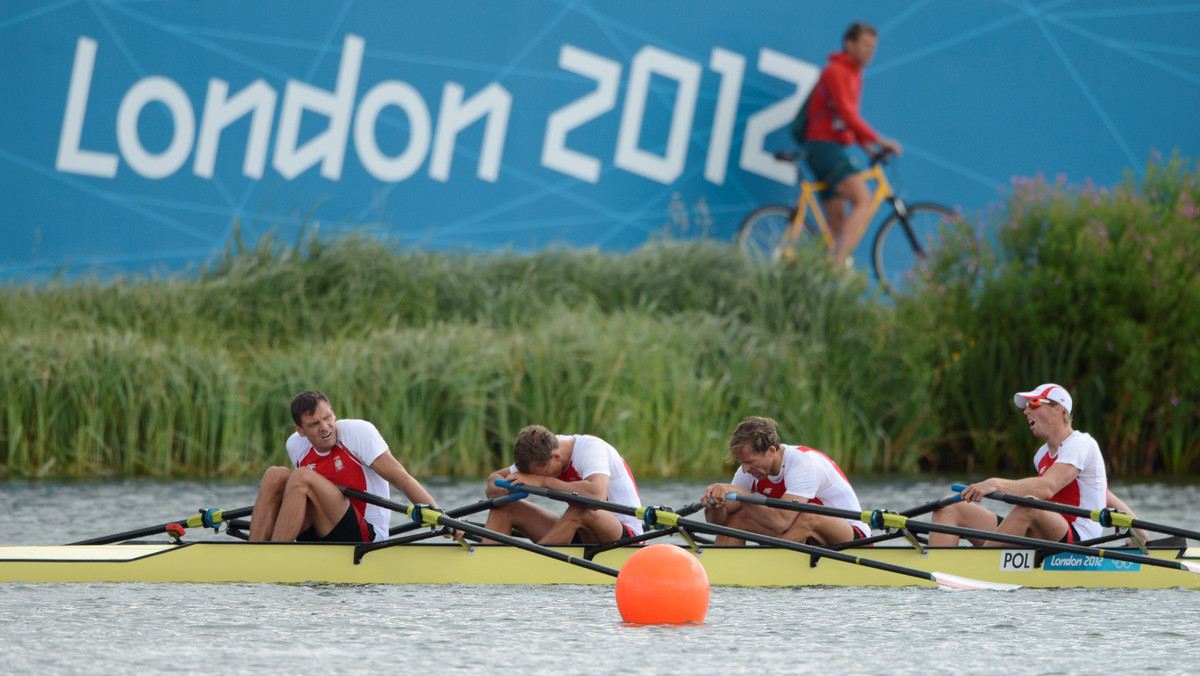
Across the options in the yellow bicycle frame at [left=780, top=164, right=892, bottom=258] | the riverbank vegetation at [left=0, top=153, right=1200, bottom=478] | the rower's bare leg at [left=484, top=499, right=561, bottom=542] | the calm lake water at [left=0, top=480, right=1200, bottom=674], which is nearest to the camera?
the calm lake water at [left=0, top=480, right=1200, bottom=674]

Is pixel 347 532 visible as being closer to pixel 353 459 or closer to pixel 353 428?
pixel 353 459

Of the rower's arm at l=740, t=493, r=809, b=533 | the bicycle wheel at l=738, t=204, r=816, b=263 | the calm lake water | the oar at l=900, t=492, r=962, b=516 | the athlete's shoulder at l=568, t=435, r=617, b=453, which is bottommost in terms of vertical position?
the calm lake water

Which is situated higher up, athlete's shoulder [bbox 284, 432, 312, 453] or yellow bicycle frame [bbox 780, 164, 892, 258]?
yellow bicycle frame [bbox 780, 164, 892, 258]

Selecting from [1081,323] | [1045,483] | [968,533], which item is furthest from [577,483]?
[1081,323]

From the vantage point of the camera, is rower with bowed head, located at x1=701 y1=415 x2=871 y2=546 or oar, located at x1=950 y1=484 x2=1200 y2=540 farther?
rower with bowed head, located at x1=701 y1=415 x2=871 y2=546

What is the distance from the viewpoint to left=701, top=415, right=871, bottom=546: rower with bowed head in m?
8.91

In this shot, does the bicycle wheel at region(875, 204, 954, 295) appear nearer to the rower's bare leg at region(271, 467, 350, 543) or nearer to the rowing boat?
the rowing boat

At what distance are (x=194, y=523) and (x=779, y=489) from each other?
351 cm

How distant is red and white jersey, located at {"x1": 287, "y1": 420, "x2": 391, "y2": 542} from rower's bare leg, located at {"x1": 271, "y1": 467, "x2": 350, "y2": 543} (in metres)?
0.13

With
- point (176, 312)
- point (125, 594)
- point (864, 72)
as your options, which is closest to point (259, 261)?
point (176, 312)

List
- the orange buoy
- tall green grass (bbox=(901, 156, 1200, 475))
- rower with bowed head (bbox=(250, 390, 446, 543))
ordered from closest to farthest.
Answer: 1. the orange buoy
2. rower with bowed head (bbox=(250, 390, 446, 543))
3. tall green grass (bbox=(901, 156, 1200, 475))

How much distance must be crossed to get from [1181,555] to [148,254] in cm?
1413

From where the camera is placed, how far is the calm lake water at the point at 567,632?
6559 mm

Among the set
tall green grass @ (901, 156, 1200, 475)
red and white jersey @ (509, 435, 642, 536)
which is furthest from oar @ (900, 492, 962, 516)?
tall green grass @ (901, 156, 1200, 475)
